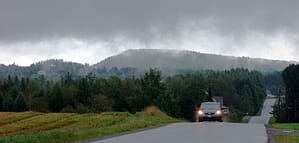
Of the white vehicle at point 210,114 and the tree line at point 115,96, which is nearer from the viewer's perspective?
the white vehicle at point 210,114

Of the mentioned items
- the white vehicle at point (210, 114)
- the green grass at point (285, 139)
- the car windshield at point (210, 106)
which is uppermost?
the car windshield at point (210, 106)

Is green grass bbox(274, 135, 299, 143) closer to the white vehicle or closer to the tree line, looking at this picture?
the white vehicle

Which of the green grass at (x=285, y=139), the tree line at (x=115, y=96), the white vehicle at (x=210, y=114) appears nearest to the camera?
the green grass at (x=285, y=139)

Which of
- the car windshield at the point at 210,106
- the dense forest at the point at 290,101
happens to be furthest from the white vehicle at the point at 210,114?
the dense forest at the point at 290,101

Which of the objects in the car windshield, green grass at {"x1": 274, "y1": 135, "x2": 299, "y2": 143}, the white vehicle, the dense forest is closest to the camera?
green grass at {"x1": 274, "y1": 135, "x2": 299, "y2": 143}

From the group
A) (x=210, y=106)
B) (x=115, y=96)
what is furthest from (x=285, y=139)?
(x=115, y=96)

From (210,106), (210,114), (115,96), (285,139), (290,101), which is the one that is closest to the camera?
(285,139)

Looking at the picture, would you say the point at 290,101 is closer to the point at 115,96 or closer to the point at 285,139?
the point at 285,139

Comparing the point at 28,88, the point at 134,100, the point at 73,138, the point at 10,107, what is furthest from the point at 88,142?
the point at 28,88

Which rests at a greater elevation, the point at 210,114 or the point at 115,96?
the point at 115,96

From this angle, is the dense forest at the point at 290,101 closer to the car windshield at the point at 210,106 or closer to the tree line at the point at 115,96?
the tree line at the point at 115,96

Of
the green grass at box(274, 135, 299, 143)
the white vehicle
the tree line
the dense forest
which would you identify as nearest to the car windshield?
the white vehicle

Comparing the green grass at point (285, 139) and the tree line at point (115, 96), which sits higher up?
the tree line at point (115, 96)

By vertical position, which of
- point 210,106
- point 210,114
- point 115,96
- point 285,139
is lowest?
point 285,139
